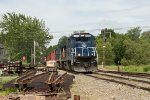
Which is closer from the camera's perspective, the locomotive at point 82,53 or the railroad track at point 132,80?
the railroad track at point 132,80

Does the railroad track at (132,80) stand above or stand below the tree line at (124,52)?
below

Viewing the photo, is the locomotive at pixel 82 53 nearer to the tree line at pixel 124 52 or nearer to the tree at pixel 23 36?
the tree line at pixel 124 52

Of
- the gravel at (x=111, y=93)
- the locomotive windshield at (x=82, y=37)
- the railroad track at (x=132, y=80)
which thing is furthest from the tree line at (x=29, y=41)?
the gravel at (x=111, y=93)

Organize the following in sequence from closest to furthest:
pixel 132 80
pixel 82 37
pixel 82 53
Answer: pixel 132 80, pixel 82 53, pixel 82 37

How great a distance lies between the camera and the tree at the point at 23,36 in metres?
87.2

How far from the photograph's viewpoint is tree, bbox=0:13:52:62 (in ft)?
286

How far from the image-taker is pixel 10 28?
91500mm

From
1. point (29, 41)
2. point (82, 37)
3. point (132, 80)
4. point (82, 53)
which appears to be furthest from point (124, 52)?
point (132, 80)

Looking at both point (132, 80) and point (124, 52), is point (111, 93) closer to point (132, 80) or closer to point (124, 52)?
point (132, 80)

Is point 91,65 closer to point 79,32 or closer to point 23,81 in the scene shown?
point 79,32

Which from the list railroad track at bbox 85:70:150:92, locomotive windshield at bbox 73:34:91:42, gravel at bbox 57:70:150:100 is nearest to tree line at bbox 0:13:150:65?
locomotive windshield at bbox 73:34:91:42

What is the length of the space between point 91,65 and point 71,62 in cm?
191

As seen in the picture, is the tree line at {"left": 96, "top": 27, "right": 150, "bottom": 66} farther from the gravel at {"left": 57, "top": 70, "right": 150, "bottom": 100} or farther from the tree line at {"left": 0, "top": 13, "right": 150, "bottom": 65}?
the gravel at {"left": 57, "top": 70, "right": 150, "bottom": 100}

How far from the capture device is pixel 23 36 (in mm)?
87000
